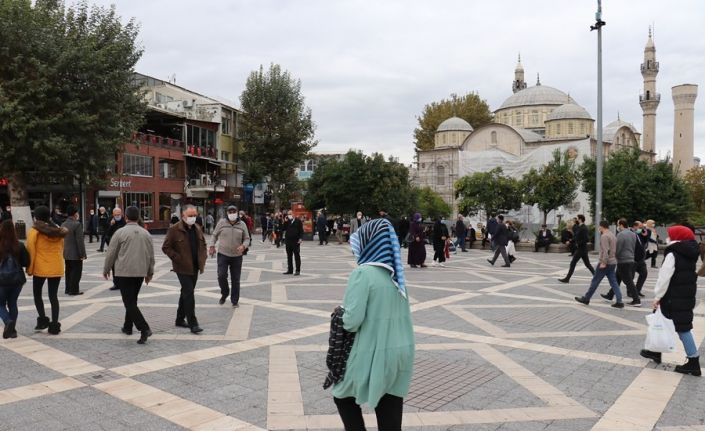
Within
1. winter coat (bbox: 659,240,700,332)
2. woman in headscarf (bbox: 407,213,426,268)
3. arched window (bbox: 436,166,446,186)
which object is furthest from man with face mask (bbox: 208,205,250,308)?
arched window (bbox: 436,166,446,186)

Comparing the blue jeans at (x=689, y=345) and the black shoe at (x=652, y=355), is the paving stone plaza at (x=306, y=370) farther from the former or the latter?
the blue jeans at (x=689, y=345)

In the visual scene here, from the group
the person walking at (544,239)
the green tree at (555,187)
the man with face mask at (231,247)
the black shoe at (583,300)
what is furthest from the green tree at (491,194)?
the man with face mask at (231,247)

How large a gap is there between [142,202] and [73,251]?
28.2 meters

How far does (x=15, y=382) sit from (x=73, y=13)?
78.4 feet

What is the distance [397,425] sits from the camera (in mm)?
3066

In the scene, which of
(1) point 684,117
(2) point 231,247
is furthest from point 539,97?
(2) point 231,247

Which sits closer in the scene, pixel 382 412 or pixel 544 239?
pixel 382 412

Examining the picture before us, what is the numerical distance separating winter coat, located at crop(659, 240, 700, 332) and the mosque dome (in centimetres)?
7241

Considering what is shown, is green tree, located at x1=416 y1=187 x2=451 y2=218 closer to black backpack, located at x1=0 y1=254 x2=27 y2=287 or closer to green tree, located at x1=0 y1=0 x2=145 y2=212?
green tree, located at x1=0 y1=0 x2=145 y2=212

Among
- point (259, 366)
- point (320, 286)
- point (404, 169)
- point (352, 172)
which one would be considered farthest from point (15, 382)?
point (404, 169)

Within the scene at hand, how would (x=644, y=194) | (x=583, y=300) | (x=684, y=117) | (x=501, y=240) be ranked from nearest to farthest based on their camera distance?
1. (x=583, y=300)
2. (x=501, y=240)
3. (x=644, y=194)
4. (x=684, y=117)

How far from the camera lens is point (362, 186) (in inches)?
1323

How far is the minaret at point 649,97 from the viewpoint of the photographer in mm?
72562

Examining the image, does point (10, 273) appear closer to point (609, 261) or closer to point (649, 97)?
point (609, 261)
